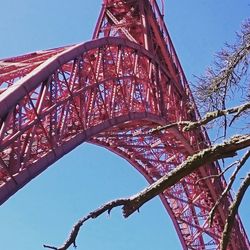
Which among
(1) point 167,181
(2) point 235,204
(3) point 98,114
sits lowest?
(2) point 235,204

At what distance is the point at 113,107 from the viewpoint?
15.6 metres

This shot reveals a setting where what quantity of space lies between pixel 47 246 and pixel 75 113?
1026 cm

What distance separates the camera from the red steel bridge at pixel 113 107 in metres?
10.6

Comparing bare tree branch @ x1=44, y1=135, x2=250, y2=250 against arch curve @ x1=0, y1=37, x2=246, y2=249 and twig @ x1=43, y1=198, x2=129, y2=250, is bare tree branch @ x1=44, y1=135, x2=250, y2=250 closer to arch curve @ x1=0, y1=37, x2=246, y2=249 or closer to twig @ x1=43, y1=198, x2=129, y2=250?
twig @ x1=43, y1=198, x2=129, y2=250

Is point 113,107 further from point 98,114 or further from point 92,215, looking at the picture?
point 92,215

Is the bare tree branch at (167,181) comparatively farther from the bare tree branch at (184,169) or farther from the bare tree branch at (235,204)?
the bare tree branch at (235,204)

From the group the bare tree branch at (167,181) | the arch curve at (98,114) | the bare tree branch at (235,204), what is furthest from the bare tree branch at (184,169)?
the arch curve at (98,114)

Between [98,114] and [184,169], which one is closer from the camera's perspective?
[184,169]

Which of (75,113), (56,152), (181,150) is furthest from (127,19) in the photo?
(56,152)

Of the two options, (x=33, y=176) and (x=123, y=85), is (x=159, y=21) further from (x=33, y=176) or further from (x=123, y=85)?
(x=33, y=176)

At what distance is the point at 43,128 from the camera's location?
446 inches

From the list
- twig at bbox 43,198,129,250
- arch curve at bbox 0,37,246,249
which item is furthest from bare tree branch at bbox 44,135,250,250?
arch curve at bbox 0,37,246,249

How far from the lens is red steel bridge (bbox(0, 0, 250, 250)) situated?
34.7 ft

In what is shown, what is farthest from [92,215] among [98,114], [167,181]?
[98,114]
